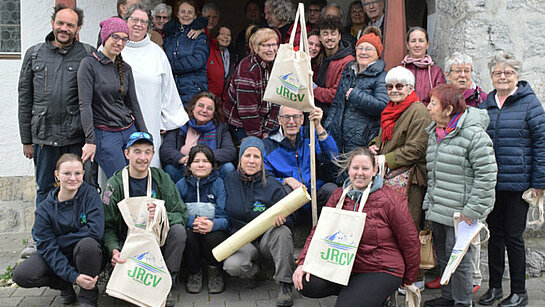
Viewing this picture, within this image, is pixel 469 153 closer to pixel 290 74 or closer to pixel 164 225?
pixel 290 74

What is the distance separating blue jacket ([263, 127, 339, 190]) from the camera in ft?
15.3

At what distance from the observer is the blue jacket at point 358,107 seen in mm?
4574

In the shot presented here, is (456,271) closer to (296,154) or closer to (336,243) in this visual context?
(336,243)

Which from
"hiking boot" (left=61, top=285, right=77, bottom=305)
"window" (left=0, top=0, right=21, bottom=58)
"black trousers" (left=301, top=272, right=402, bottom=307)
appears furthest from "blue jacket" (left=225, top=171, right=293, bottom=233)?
"window" (left=0, top=0, right=21, bottom=58)

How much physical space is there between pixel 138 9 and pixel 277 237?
2.32m

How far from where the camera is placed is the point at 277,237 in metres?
4.19

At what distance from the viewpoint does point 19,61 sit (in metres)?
6.06

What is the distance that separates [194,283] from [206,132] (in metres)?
1.45

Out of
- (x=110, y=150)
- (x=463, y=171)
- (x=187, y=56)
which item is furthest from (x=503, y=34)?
(x=110, y=150)

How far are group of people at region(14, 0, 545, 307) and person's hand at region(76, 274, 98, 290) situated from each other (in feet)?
0.11

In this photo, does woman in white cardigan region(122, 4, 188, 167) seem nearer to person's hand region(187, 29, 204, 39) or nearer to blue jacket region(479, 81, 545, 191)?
person's hand region(187, 29, 204, 39)

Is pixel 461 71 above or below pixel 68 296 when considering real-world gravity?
above

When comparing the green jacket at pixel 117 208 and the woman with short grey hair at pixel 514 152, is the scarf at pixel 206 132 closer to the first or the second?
the green jacket at pixel 117 208

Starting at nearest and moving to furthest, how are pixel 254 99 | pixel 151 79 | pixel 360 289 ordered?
pixel 360 289 < pixel 151 79 < pixel 254 99
